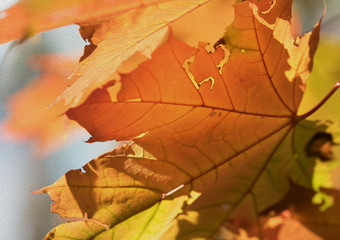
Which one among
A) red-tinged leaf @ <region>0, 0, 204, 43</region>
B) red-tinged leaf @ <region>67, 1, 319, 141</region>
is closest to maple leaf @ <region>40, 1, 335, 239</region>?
red-tinged leaf @ <region>67, 1, 319, 141</region>

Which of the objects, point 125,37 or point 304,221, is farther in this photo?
point 125,37

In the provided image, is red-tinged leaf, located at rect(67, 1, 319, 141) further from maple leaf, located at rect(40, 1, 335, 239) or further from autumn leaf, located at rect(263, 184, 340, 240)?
autumn leaf, located at rect(263, 184, 340, 240)

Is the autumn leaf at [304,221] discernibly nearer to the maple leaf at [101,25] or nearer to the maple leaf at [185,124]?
the maple leaf at [185,124]

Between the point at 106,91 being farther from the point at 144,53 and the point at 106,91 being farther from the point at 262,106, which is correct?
the point at 262,106

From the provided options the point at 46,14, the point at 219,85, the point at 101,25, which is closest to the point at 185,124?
the point at 219,85

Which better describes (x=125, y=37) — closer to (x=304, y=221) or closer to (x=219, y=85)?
(x=219, y=85)

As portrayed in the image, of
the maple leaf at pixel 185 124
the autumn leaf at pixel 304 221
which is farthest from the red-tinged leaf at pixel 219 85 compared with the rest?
the autumn leaf at pixel 304 221

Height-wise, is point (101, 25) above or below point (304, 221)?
above

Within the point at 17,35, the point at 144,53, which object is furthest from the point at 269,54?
the point at 17,35
